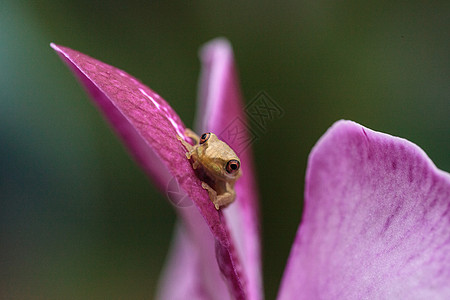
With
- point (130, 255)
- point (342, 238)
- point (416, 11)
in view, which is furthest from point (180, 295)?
point (416, 11)

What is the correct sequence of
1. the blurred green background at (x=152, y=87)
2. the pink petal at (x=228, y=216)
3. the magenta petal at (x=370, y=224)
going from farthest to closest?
1. the blurred green background at (x=152, y=87)
2. the pink petal at (x=228, y=216)
3. the magenta petal at (x=370, y=224)

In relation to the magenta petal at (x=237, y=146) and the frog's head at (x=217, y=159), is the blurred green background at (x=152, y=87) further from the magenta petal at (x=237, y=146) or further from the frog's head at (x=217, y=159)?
the frog's head at (x=217, y=159)

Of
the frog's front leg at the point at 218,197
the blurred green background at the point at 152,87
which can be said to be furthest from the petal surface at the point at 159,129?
the blurred green background at the point at 152,87

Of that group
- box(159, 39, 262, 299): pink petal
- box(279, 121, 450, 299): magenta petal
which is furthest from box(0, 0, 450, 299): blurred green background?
box(279, 121, 450, 299): magenta petal

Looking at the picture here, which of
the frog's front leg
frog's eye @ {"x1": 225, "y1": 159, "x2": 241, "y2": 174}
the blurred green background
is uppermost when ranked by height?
frog's eye @ {"x1": 225, "y1": 159, "x2": 241, "y2": 174}

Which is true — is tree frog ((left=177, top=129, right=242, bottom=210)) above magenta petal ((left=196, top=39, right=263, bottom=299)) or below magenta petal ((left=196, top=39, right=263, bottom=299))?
above

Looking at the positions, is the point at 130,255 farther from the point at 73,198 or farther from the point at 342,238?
the point at 342,238

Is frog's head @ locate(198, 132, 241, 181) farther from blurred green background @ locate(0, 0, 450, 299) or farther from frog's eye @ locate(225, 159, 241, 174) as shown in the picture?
blurred green background @ locate(0, 0, 450, 299)

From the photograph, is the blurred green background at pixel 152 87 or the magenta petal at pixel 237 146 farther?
the blurred green background at pixel 152 87
